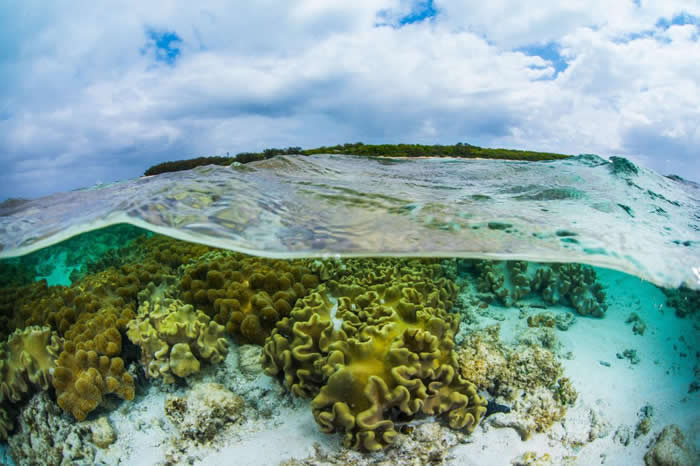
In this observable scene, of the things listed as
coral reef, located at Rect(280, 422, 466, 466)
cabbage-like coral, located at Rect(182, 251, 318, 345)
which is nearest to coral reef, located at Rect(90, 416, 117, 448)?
cabbage-like coral, located at Rect(182, 251, 318, 345)

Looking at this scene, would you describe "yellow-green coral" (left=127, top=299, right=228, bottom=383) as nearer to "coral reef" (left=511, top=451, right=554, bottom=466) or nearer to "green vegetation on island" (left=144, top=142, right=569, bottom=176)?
"coral reef" (left=511, top=451, right=554, bottom=466)

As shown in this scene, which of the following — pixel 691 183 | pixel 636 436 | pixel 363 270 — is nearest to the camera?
pixel 636 436

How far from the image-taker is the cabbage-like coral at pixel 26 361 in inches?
181

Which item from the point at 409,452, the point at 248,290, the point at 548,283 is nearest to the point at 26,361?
the point at 248,290

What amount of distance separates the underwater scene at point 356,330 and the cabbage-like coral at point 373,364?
0.02 meters

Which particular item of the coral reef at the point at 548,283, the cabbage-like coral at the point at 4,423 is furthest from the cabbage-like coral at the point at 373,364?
the cabbage-like coral at the point at 4,423

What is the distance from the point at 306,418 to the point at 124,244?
23.7ft

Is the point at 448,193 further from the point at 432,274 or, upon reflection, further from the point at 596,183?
the point at 596,183

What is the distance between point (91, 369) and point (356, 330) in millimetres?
3340

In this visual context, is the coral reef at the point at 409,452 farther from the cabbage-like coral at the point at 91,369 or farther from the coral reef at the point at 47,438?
the coral reef at the point at 47,438

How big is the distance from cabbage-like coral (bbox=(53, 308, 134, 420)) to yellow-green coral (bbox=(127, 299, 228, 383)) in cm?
28

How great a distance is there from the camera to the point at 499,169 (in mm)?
10523

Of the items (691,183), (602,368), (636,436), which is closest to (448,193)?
(602,368)

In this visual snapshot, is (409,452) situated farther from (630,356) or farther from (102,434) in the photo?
(630,356)
